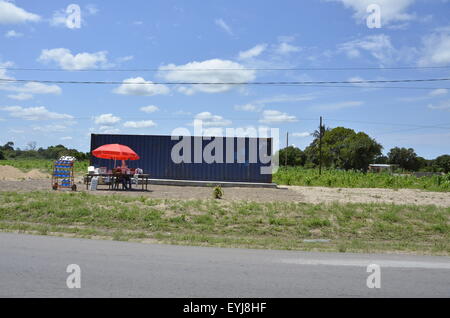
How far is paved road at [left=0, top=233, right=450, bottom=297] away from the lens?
5.15 m

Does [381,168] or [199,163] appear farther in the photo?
[381,168]

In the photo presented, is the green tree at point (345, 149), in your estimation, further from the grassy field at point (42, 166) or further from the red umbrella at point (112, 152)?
the red umbrella at point (112, 152)

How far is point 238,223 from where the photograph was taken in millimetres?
11664

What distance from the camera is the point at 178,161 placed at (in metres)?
27.4

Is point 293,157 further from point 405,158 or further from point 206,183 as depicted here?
point 206,183

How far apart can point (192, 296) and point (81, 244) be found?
441 centimetres

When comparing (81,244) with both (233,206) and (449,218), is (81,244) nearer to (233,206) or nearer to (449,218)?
(233,206)

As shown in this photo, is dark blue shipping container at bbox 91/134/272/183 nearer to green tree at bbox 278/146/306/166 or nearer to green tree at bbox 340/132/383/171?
green tree at bbox 340/132/383/171

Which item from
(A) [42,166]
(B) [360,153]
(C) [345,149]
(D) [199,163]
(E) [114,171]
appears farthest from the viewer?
(C) [345,149]

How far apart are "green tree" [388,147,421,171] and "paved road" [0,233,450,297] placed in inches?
4769

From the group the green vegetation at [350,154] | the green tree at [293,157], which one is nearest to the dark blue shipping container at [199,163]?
the green vegetation at [350,154]

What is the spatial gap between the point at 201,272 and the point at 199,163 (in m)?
21.4

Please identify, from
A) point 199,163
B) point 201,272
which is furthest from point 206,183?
point 201,272
